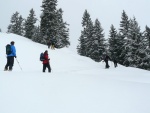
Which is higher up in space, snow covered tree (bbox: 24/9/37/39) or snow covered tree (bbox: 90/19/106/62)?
snow covered tree (bbox: 24/9/37/39)

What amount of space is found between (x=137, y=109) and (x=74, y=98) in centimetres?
191

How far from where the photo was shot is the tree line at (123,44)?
118ft

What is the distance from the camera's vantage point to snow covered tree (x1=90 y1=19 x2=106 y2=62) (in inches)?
1699

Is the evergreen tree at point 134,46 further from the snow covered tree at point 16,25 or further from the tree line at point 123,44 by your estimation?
the snow covered tree at point 16,25

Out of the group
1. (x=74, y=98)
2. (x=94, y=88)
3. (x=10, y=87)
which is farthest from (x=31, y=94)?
(x=94, y=88)

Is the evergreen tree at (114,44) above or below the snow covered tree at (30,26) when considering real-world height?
below

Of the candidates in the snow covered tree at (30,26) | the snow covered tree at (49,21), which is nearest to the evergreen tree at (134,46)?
A: the snow covered tree at (49,21)

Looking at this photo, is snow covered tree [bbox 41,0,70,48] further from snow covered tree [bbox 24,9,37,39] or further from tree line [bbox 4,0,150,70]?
snow covered tree [bbox 24,9,37,39]

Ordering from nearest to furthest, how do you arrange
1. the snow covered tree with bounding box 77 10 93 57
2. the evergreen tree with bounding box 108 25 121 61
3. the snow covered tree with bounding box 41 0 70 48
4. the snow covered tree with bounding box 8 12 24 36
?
the snow covered tree with bounding box 41 0 70 48 → the evergreen tree with bounding box 108 25 121 61 → the snow covered tree with bounding box 77 10 93 57 → the snow covered tree with bounding box 8 12 24 36

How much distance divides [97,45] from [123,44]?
580 cm

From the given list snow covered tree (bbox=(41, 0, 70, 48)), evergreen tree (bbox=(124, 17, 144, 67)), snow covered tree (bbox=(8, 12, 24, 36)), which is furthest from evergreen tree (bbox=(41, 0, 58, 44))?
snow covered tree (bbox=(8, 12, 24, 36))

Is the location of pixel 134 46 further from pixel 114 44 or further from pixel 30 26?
pixel 30 26

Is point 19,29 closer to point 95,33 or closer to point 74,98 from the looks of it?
point 95,33

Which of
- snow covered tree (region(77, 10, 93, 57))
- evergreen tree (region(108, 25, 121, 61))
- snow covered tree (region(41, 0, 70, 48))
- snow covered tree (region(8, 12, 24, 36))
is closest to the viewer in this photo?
snow covered tree (region(41, 0, 70, 48))
